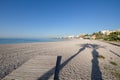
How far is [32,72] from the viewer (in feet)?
17.9

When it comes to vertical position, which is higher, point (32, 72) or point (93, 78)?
point (32, 72)

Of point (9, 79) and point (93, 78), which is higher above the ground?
point (9, 79)

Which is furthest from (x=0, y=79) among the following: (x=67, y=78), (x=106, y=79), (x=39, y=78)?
(x=106, y=79)

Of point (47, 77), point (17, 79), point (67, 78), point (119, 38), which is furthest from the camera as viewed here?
point (119, 38)

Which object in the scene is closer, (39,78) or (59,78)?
(39,78)

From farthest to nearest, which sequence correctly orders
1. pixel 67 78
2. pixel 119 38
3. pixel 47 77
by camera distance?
pixel 119 38
pixel 67 78
pixel 47 77

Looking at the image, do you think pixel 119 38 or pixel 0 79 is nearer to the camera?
pixel 0 79

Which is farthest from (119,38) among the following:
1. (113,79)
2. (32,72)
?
(32,72)

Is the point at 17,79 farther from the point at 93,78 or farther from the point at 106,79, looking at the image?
the point at 106,79

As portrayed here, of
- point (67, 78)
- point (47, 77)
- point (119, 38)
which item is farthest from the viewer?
point (119, 38)

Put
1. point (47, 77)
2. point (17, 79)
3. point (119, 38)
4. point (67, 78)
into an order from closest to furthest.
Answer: point (17, 79) → point (47, 77) → point (67, 78) → point (119, 38)

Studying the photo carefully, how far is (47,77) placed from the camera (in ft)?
16.4

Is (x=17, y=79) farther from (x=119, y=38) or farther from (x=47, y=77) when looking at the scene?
(x=119, y=38)

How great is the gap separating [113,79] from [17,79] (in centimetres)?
487
